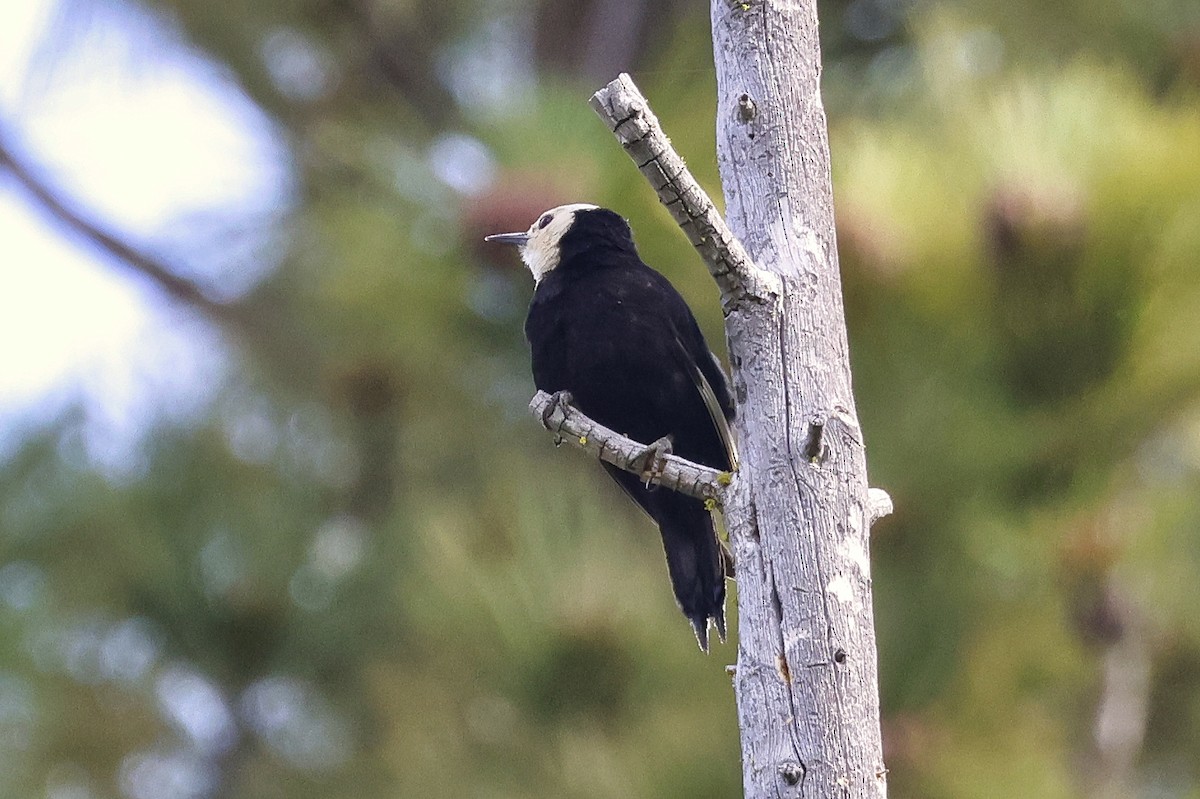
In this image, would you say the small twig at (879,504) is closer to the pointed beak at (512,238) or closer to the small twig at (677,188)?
the small twig at (677,188)

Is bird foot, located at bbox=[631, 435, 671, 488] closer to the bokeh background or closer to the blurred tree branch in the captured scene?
the bokeh background

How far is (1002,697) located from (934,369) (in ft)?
2.32

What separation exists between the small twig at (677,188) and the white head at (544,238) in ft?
3.98

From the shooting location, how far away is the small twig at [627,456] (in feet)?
5.39

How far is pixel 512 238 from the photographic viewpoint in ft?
9.96

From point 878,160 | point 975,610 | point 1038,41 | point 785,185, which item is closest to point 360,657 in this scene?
point 975,610

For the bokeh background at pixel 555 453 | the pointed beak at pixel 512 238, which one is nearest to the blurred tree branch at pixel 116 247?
the bokeh background at pixel 555 453

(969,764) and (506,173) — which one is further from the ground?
(506,173)

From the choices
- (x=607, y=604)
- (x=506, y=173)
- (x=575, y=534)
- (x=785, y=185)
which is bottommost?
(x=785, y=185)

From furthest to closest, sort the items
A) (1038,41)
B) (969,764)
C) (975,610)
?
(1038,41), (975,610), (969,764)

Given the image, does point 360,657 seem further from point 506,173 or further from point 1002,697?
point 1002,697

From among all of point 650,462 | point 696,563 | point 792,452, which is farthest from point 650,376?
point 792,452

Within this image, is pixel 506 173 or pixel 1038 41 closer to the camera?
pixel 506 173

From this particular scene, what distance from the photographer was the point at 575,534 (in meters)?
3.10
